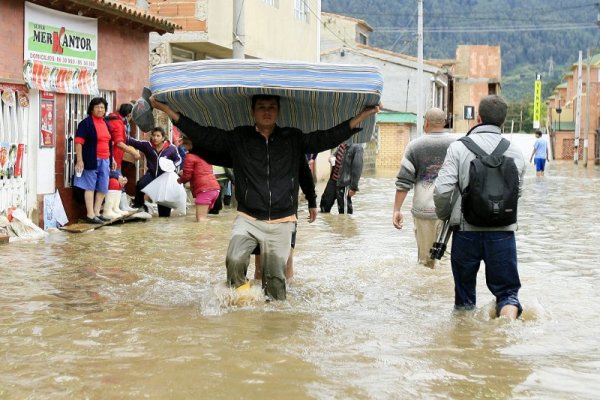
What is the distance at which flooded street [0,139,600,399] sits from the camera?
18.0 feet

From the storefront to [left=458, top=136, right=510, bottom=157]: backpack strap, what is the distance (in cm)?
757

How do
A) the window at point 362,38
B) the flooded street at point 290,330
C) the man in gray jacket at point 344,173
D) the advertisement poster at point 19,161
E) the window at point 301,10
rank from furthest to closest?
the window at point 362,38 → the window at point 301,10 → the man in gray jacket at point 344,173 → the advertisement poster at point 19,161 → the flooded street at point 290,330

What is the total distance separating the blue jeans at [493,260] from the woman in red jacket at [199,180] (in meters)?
8.91

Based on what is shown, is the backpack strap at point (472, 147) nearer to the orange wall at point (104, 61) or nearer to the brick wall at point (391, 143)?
the orange wall at point (104, 61)

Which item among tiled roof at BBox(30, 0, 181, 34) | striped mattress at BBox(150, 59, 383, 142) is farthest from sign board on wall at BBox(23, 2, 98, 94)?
striped mattress at BBox(150, 59, 383, 142)

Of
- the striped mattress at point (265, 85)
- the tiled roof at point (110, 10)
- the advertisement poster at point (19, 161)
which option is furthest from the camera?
the tiled roof at point (110, 10)

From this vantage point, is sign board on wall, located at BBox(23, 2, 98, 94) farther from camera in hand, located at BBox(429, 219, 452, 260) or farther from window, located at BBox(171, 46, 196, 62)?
camera in hand, located at BBox(429, 219, 452, 260)

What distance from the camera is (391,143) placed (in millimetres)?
48594

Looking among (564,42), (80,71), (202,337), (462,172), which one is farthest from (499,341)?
(564,42)

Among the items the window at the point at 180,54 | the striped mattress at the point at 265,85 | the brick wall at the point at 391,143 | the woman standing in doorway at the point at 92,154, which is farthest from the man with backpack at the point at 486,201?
the brick wall at the point at 391,143

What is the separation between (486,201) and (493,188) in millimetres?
101

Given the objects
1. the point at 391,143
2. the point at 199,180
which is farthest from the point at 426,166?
the point at 391,143

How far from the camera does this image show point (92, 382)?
5.42 meters

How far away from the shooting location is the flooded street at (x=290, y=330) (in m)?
5.47
